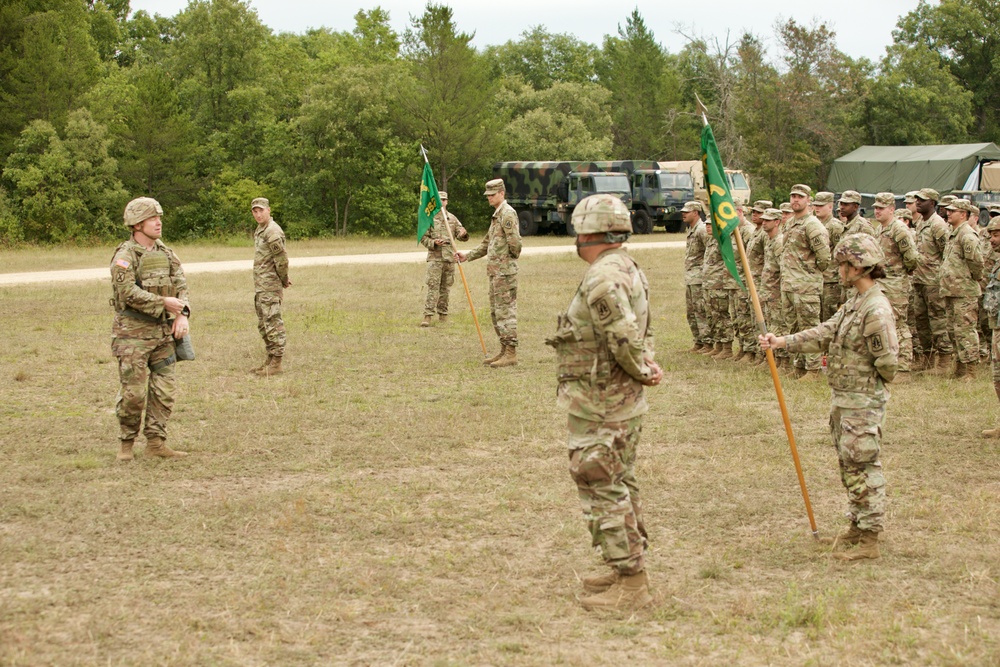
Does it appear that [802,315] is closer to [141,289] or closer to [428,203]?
[428,203]

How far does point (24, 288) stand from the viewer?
2162cm

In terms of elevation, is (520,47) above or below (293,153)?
above

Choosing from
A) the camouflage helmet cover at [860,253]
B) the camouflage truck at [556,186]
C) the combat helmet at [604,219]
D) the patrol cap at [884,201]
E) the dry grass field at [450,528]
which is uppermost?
the camouflage truck at [556,186]

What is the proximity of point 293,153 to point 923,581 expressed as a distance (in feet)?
134

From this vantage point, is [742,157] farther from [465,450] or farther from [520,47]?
[465,450]

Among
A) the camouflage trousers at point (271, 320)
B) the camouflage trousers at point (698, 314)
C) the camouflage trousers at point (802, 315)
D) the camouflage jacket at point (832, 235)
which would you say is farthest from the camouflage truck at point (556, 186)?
the camouflage trousers at point (271, 320)

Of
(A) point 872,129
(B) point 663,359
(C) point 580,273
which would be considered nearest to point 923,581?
(B) point 663,359

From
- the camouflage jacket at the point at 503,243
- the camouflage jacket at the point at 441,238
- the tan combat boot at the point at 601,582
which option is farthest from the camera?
the camouflage jacket at the point at 441,238

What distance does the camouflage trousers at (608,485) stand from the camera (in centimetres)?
564

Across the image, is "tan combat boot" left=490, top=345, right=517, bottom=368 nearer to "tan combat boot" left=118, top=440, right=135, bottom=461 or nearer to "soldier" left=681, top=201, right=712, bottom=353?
"soldier" left=681, top=201, right=712, bottom=353

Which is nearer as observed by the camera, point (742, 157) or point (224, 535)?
point (224, 535)

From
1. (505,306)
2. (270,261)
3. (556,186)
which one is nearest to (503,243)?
(505,306)

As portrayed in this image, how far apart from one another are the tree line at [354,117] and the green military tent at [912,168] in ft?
16.6

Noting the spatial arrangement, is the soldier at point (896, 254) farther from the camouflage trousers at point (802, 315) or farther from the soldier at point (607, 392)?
the soldier at point (607, 392)
